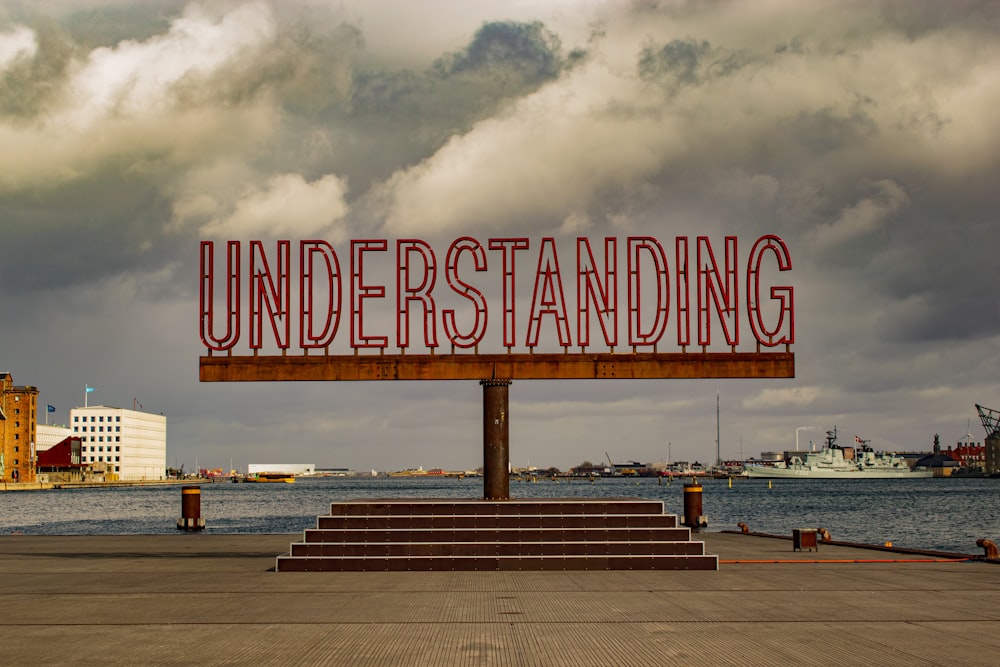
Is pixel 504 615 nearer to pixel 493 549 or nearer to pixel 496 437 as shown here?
pixel 493 549

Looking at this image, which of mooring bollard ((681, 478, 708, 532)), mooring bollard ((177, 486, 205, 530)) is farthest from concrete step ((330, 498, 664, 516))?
mooring bollard ((177, 486, 205, 530))

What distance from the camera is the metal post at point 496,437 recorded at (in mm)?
31344

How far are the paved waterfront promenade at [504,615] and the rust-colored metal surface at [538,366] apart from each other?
5.65 m

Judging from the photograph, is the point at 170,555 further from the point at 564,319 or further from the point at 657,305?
the point at 657,305

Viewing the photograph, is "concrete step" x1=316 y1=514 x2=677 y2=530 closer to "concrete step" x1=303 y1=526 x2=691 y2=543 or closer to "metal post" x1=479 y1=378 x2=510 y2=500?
"concrete step" x1=303 y1=526 x2=691 y2=543

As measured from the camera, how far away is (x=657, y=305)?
31266mm

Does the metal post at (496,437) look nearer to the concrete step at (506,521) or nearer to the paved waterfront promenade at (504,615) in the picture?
the concrete step at (506,521)

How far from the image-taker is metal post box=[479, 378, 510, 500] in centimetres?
3134

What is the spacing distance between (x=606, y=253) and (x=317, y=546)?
39.0 feet

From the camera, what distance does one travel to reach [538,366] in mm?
31484

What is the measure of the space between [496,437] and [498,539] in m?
3.46

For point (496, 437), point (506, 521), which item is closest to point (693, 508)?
point (496, 437)

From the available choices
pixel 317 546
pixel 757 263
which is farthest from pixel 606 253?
pixel 317 546

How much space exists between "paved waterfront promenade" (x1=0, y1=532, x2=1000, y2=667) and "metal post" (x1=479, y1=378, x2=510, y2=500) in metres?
4.27
